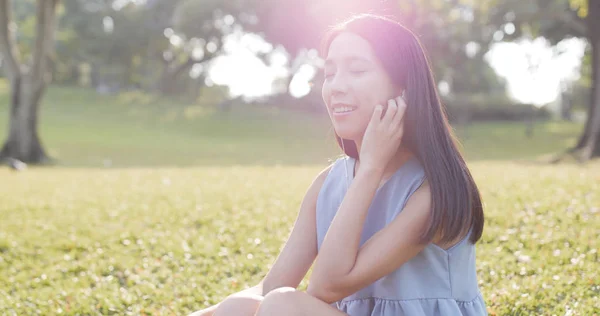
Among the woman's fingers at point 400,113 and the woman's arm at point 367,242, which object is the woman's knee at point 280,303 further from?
the woman's fingers at point 400,113

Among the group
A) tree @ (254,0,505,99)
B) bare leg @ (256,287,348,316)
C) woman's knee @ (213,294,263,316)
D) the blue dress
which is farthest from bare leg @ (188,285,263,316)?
tree @ (254,0,505,99)

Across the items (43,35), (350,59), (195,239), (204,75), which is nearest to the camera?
(350,59)

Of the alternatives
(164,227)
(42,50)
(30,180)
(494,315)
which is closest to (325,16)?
(42,50)

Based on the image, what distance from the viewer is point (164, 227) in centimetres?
764

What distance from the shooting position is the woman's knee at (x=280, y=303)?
8.55 feet

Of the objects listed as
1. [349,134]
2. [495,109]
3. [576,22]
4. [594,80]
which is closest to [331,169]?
[349,134]

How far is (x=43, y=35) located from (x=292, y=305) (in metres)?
18.9

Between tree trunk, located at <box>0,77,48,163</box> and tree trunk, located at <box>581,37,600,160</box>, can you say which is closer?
tree trunk, located at <box>581,37,600,160</box>

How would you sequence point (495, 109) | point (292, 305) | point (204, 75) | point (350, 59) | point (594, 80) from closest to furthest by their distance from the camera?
point (292, 305) < point (350, 59) < point (594, 80) < point (495, 109) < point (204, 75)

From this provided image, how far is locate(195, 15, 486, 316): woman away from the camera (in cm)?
261

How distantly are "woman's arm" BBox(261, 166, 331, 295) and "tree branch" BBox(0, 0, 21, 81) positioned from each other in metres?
18.1

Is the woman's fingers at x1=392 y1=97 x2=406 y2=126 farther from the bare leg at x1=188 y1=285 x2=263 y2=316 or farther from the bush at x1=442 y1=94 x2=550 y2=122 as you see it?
the bush at x1=442 y1=94 x2=550 y2=122

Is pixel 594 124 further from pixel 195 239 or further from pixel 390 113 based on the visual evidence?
pixel 390 113

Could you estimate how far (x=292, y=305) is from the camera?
103 inches
